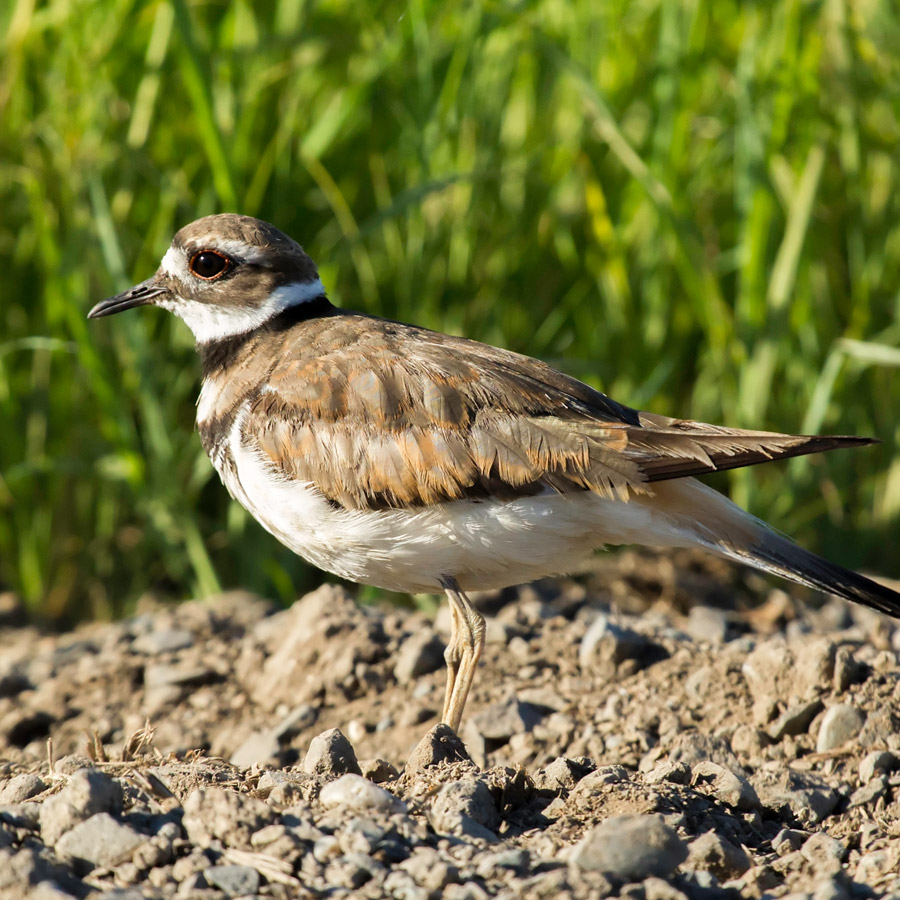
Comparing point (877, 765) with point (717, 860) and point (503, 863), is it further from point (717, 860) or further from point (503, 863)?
point (503, 863)

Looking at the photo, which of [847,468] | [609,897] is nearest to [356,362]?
[609,897]

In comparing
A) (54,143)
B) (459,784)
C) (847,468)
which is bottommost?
(847,468)

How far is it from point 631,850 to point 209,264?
285 centimetres

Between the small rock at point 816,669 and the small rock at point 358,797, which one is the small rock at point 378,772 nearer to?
the small rock at point 358,797

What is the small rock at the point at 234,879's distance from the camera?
8.07 feet

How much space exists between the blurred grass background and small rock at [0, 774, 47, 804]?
264 centimetres

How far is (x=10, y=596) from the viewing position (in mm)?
6316

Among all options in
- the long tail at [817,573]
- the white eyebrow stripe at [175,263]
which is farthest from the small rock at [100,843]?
the white eyebrow stripe at [175,263]

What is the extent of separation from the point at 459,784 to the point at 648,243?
12.8ft

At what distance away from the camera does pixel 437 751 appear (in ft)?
10.9

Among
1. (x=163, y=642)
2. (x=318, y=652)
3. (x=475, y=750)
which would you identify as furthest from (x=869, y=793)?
(x=163, y=642)

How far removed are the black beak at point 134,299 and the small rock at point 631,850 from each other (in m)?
2.91

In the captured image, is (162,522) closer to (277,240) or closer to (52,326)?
(52,326)

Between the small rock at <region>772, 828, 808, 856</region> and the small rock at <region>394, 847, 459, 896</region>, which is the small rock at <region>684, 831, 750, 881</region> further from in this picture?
the small rock at <region>394, 847, 459, 896</region>
